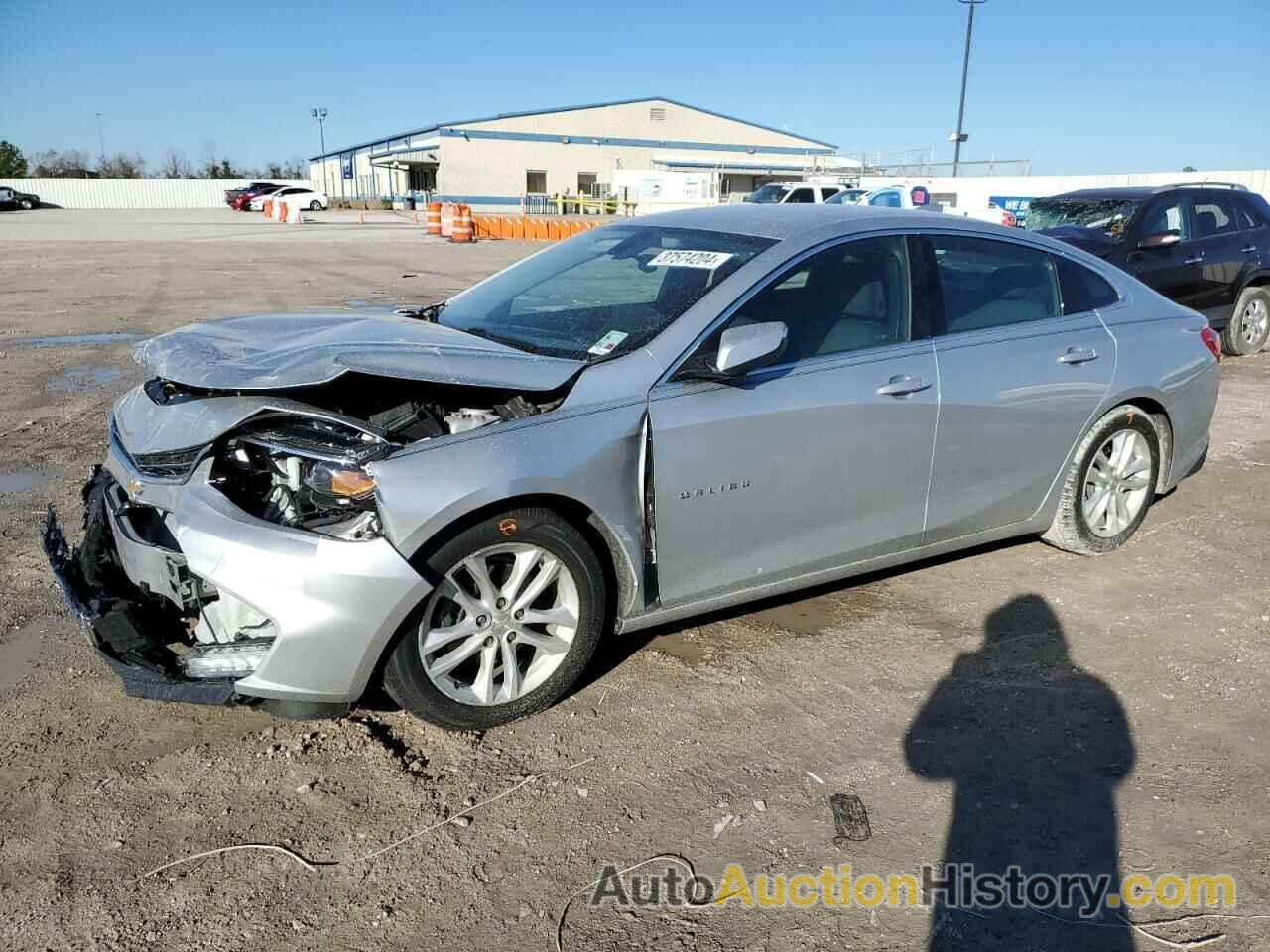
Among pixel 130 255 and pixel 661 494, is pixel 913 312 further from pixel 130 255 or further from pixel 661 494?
pixel 130 255

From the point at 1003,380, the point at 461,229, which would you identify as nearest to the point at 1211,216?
the point at 1003,380

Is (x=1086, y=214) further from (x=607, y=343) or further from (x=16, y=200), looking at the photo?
(x=16, y=200)

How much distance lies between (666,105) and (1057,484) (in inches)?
2670

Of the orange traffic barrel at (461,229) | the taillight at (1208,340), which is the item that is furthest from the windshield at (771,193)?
the taillight at (1208,340)

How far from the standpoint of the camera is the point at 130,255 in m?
23.2

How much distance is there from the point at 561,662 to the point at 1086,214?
382 inches

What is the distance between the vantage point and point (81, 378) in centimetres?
891

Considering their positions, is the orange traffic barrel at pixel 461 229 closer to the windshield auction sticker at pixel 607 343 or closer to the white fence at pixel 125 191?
the windshield auction sticker at pixel 607 343

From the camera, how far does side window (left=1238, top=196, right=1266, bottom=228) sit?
1056 cm

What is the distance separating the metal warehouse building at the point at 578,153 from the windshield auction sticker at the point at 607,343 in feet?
191

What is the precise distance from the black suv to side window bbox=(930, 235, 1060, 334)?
6.07 metres

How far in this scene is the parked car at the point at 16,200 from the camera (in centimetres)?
5550

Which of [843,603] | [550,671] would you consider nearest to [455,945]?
[550,671]

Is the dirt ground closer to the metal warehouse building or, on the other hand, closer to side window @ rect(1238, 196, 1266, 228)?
side window @ rect(1238, 196, 1266, 228)
